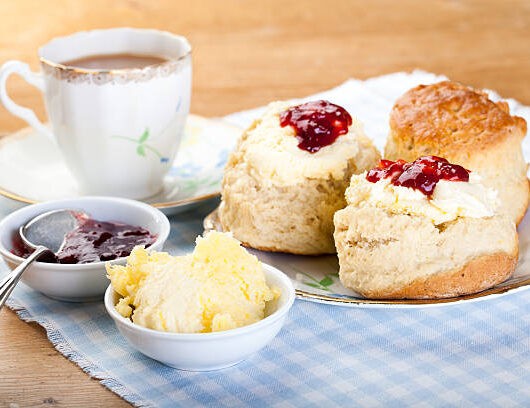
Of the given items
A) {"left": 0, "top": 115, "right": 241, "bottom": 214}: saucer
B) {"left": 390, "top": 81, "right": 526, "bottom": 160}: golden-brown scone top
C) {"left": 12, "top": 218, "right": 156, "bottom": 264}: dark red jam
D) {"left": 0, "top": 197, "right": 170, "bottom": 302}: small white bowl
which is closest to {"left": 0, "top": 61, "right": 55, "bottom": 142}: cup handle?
{"left": 0, "top": 115, "right": 241, "bottom": 214}: saucer

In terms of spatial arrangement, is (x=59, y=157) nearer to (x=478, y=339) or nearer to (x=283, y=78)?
(x=283, y=78)

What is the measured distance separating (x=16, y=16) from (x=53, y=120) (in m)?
2.56

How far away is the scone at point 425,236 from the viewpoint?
2055mm

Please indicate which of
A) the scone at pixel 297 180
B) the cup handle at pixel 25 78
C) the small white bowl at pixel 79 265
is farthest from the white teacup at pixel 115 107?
the scone at pixel 297 180

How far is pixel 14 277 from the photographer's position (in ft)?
6.68

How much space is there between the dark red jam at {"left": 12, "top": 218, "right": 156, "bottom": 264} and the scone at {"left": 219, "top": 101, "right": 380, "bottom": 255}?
0.29 m

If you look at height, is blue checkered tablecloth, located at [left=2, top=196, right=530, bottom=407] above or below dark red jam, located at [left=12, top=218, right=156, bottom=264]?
below

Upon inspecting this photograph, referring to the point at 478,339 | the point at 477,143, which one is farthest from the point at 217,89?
the point at 478,339

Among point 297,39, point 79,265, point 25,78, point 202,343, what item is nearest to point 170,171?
point 25,78

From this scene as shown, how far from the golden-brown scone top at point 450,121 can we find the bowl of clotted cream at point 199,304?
643 mm

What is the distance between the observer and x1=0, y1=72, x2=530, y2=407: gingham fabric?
71.8 inches

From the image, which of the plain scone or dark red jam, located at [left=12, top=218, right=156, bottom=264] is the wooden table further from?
the plain scone

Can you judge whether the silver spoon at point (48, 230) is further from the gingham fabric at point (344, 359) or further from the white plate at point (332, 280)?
the white plate at point (332, 280)

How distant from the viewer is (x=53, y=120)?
279cm
